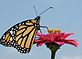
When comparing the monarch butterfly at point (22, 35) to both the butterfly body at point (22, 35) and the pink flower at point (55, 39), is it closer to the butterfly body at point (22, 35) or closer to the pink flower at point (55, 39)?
the butterfly body at point (22, 35)

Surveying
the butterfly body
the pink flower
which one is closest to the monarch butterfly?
the butterfly body

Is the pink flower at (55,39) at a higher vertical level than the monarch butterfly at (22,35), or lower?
lower

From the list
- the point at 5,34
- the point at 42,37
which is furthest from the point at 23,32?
the point at 42,37

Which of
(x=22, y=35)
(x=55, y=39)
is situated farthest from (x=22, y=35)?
(x=55, y=39)

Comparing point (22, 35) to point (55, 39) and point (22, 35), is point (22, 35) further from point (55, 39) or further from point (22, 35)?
point (55, 39)

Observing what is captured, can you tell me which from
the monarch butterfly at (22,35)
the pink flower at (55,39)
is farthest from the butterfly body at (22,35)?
the pink flower at (55,39)

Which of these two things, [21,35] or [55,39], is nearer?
[55,39]

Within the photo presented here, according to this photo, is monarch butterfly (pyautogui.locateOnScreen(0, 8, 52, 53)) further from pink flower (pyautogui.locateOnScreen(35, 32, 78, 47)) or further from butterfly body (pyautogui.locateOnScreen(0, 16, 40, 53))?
pink flower (pyautogui.locateOnScreen(35, 32, 78, 47))
